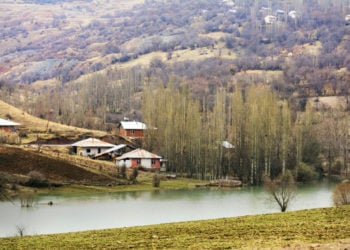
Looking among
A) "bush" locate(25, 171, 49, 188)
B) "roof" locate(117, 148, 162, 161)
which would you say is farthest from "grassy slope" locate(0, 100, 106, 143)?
"bush" locate(25, 171, 49, 188)

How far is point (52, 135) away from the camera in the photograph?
70.2 meters

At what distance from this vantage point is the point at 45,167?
51750 millimetres

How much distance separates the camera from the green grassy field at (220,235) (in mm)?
17859

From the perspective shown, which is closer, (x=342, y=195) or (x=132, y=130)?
(x=342, y=195)

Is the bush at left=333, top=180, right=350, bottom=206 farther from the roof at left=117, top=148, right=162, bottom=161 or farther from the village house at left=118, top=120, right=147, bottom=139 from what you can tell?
the village house at left=118, top=120, right=147, bottom=139

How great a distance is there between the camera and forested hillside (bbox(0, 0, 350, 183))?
61.5 metres

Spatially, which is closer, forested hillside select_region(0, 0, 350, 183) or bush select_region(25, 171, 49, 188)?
bush select_region(25, 171, 49, 188)

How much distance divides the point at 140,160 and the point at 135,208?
24.4 m

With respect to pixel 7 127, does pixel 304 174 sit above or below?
below

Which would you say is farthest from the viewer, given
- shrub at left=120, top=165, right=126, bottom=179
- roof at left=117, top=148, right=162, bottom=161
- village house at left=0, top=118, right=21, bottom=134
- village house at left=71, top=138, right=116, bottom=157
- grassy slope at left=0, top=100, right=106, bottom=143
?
grassy slope at left=0, top=100, right=106, bottom=143

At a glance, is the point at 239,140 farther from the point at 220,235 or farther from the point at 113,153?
the point at 220,235

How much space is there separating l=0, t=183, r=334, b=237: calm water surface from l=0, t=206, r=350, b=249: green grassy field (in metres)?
7.91

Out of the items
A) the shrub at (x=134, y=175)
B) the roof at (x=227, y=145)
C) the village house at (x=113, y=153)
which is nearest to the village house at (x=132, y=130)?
the village house at (x=113, y=153)

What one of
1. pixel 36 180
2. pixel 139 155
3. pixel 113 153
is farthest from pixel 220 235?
pixel 113 153
